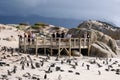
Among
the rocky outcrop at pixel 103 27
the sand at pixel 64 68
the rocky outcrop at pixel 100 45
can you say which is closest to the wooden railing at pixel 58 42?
the rocky outcrop at pixel 100 45

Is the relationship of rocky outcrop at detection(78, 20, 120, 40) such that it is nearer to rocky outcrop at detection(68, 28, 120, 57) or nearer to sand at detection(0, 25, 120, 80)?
rocky outcrop at detection(68, 28, 120, 57)

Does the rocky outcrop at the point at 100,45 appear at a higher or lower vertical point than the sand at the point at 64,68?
higher

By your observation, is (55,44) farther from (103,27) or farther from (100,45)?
(103,27)

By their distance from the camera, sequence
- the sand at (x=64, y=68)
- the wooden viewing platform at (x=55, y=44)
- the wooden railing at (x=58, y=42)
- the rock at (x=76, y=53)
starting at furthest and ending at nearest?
the rock at (x=76, y=53), the wooden railing at (x=58, y=42), the wooden viewing platform at (x=55, y=44), the sand at (x=64, y=68)

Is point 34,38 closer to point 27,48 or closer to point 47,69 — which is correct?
point 27,48

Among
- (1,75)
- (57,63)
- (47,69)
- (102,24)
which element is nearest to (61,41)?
(57,63)

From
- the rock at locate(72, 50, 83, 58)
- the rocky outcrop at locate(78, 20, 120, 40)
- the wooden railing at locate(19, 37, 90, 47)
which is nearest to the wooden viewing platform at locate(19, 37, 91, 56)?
the wooden railing at locate(19, 37, 90, 47)

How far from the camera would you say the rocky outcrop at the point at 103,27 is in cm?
6575

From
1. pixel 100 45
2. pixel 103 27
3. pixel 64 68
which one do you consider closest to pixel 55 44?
pixel 100 45

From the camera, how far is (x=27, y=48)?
44875 millimetres

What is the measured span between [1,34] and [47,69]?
35.6m

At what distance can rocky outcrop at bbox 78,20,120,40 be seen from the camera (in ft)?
216

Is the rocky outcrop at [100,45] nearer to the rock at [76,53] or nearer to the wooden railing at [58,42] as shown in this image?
the wooden railing at [58,42]

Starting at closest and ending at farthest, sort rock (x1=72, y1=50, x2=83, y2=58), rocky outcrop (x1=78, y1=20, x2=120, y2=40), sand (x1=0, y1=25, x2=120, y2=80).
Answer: sand (x1=0, y1=25, x2=120, y2=80)
rock (x1=72, y1=50, x2=83, y2=58)
rocky outcrop (x1=78, y1=20, x2=120, y2=40)
